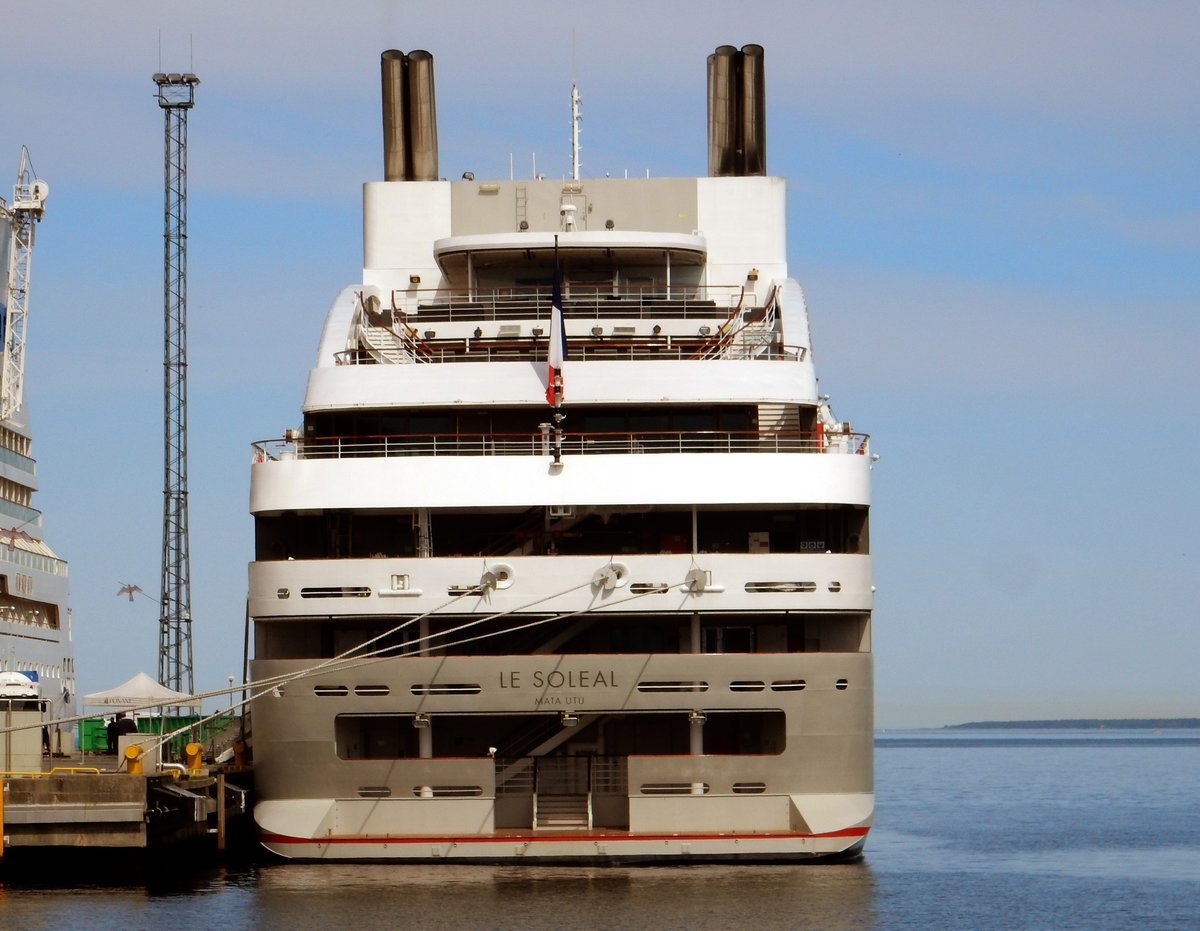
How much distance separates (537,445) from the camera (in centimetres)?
3850

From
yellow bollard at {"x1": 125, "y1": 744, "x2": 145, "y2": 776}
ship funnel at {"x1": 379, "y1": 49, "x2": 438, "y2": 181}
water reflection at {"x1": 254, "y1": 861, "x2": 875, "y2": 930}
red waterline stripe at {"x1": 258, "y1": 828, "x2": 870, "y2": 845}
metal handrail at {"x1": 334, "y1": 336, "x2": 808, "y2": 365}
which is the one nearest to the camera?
water reflection at {"x1": 254, "y1": 861, "x2": 875, "y2": 930}

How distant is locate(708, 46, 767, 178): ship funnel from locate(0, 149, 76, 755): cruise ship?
90.1 ft

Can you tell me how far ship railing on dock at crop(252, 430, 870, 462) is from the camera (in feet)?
126

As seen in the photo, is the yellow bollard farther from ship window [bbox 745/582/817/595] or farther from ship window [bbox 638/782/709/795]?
ship window [bbox 745/582/817/595]

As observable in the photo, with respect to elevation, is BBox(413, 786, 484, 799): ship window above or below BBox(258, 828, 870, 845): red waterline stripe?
above

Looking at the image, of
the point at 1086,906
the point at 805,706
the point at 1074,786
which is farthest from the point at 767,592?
the point at 1074,786

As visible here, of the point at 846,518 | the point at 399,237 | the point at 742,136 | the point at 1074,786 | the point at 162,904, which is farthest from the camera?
the point at 1074,786

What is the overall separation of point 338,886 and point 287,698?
12.2ft

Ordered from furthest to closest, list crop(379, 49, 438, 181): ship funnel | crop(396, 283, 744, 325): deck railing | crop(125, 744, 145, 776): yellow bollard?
crop(379, 49, 438, 181): ship funnel < crop(396, 283, 744, 325): deck railing < crop(125, 744, 145, 776): yellow bollard

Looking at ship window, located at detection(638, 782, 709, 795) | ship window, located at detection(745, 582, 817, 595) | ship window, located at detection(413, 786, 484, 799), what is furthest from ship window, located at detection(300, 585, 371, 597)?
ship window, located at detection(745, 582, 817, 595)

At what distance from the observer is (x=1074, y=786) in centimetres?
8831

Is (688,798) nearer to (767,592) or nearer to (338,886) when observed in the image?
(767,592)

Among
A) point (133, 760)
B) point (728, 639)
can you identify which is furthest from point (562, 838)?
point (133, 760)

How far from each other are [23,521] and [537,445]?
129ft
